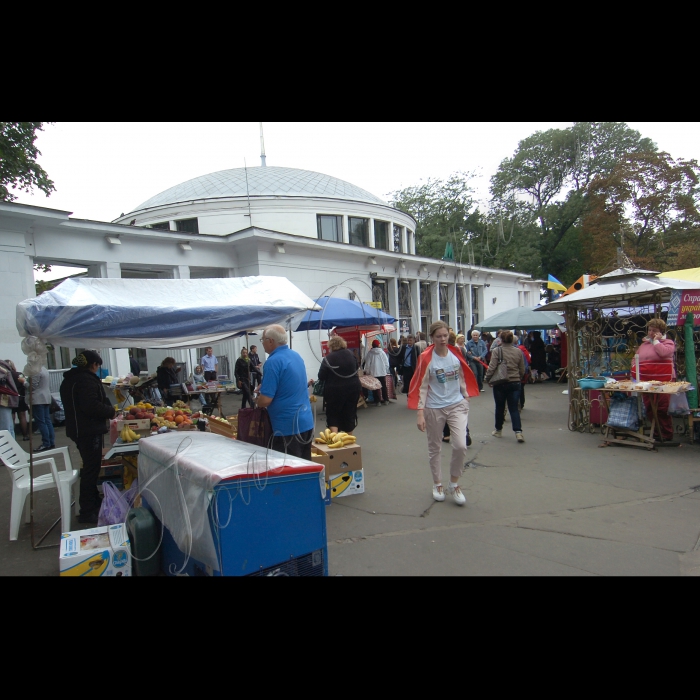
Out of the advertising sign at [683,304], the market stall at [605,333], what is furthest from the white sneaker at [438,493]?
the advertising sign at [683,304]

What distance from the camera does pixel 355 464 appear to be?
5590 millimetres

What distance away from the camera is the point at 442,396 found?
504 cm

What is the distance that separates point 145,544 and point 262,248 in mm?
14495

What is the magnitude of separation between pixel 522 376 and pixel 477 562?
14.4ft

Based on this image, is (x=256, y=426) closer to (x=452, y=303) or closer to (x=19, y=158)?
(x=19, y=158)

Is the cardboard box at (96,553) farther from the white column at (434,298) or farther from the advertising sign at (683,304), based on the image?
the white column at (434,298)

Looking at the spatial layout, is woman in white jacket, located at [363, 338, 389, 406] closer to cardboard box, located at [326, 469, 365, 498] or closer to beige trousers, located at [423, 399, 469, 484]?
cardboard box, located at [326, 469, 365, 498]

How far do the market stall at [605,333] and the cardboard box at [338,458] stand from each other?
431 centimetres

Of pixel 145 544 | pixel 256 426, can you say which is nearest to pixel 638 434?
pixel 256 426

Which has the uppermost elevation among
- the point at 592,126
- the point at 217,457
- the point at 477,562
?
the point at 592,126

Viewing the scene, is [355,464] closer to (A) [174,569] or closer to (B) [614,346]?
(A) [174,569]
